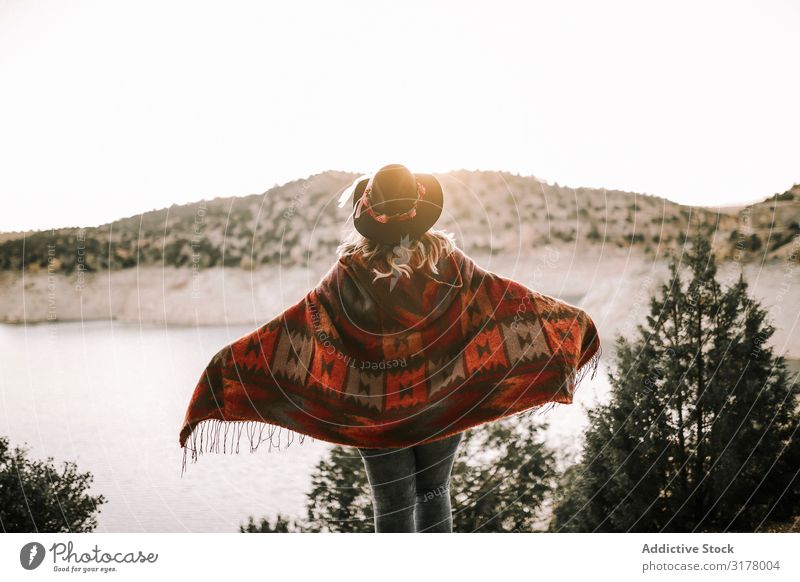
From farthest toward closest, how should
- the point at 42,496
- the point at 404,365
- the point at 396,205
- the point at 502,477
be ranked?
the point at 502,477, the point at 42,496, the point at 404,365, the point at 396,205

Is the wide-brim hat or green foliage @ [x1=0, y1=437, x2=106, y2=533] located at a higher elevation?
the wide-brim hat

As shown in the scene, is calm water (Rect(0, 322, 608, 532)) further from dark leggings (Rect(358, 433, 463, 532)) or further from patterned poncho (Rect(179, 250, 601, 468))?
dark leggings (Rect(358, 433, 463, 532))

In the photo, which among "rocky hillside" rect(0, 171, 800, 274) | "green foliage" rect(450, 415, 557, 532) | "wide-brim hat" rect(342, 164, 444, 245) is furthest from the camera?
"green foliage" rect(450, 415, 557, 532)

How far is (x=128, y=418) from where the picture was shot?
2016 mm

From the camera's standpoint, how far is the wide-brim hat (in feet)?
4.47

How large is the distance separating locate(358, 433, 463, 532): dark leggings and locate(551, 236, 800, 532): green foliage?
71 centimetres

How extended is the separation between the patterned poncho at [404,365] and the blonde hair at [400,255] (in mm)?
30

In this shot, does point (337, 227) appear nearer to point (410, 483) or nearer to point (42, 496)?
point (410, 483)

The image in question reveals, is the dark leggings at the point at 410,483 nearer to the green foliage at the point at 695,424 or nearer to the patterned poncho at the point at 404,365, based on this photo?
the patterned poncho at the point at 404,365

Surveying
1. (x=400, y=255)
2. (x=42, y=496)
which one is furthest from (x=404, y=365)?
(x=42, y=496)

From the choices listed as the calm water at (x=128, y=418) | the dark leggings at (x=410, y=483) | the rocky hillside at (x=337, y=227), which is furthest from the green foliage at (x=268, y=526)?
the rocky hillside at (x=337, y=227)

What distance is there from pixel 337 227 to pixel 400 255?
623 millimetres

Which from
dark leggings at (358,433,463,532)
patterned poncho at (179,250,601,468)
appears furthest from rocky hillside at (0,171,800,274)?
dark leggings at (358,433,463,532)
